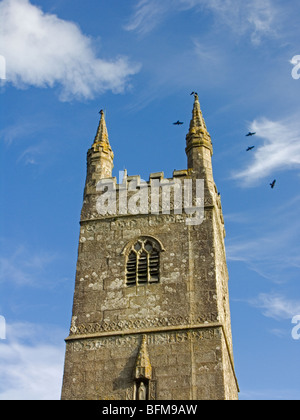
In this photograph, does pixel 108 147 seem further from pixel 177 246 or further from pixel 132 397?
pixel 132 397

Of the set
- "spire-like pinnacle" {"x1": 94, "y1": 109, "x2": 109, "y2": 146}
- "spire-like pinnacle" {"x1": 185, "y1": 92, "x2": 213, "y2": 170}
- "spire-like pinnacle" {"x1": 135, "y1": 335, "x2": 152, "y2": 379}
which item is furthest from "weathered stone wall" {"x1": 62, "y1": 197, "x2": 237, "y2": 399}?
"spire-like pinnacle" {"x1": 94, "y1": 109, "x2": 109, "y2": 146}

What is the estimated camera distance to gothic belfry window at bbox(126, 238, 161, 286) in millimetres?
22734

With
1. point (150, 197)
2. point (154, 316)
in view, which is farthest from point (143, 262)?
point (150, 197)

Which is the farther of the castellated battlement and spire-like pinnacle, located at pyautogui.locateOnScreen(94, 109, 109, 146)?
spire-like pinnacle, located at pyautogui.locateOnScreen(94, 109, 109, 146)

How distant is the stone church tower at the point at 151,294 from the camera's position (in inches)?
818

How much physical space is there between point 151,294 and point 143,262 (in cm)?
127

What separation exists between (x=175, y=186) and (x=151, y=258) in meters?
2.90

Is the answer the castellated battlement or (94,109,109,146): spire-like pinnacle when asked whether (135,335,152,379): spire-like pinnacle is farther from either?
(94,109,109,146): spire-like pinnacle

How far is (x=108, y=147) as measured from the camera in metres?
26.8

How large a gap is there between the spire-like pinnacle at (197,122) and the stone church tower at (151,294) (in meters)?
0.30

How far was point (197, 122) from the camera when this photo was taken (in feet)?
87.4

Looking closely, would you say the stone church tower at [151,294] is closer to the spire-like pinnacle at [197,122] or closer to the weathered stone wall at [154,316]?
the weathered stone wall at [154,316]

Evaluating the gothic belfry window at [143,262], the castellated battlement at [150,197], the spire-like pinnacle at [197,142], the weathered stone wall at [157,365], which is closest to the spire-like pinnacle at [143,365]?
the weathered stone wall at [157,365]

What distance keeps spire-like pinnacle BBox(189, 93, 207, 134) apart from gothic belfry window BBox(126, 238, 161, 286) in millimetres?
5057
